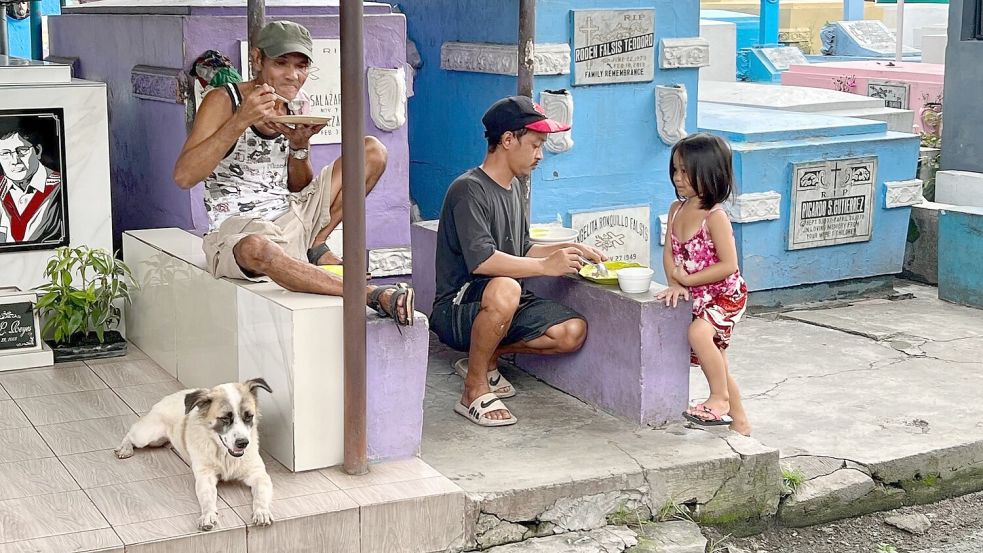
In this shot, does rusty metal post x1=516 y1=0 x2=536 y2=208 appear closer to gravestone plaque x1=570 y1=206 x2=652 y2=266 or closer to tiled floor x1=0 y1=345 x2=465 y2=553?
gravestone plaque x1=570 y1=206 x2=652 y2=266

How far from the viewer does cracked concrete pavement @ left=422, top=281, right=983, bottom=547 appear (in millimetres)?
4801

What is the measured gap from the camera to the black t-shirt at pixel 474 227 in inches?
215

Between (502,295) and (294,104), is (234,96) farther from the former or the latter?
(502,295)

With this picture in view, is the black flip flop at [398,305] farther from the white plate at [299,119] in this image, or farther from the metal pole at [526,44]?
the metal pole at [526,44]

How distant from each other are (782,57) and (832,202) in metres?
7.21

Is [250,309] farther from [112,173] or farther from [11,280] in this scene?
[112,173]

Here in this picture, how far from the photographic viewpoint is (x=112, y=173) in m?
7.71

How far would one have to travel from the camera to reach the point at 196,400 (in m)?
4.46

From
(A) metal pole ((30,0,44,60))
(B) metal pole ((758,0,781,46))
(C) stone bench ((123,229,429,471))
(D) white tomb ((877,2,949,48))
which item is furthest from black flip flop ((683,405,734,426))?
(D) white tomb ((877,2,949,48))

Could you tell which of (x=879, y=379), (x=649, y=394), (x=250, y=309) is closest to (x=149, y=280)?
(x=250, y=309)

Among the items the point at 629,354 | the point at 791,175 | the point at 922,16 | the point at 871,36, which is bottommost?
the point at 629,354

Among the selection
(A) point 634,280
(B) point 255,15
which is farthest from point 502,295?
(B) point 255,15

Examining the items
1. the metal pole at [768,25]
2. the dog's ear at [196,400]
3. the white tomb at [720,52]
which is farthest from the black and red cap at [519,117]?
the metal pole at [768,25]

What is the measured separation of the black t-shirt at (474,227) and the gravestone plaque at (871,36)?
12418 millimetres
